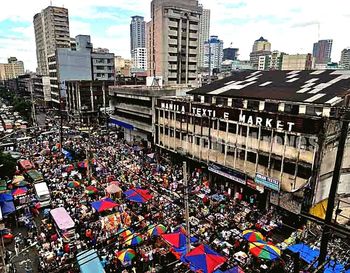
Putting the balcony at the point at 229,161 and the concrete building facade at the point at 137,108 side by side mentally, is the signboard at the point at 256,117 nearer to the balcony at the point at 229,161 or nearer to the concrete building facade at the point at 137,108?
the balcony at the point at 229,161

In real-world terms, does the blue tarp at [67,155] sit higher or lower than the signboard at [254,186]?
lower

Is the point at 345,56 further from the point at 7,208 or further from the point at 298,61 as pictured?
the point at 7,208

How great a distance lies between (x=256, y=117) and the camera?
76.1 ft

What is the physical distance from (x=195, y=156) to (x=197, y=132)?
2.85 metres

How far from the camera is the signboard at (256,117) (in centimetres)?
1960

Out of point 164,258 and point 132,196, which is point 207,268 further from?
point 132,196

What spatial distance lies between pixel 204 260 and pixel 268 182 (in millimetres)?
11416

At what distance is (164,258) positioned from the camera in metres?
16.4

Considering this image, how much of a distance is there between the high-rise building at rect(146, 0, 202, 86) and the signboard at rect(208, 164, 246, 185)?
129ft

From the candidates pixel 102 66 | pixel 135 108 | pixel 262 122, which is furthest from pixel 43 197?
pixel 102 66

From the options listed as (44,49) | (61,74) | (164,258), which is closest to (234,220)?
(164,258)

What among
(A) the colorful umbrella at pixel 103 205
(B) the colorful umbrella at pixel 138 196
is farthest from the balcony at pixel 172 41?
(A) the colorful umbrella at pixel 103 205

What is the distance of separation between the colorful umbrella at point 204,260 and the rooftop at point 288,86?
48.9ft

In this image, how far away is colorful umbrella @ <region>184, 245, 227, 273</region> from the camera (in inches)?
511
